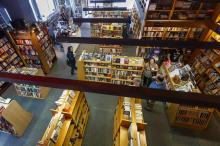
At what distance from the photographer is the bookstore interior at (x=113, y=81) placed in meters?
3.94

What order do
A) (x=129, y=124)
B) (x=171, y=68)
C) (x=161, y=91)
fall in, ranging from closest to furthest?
(x=161, y=91) → (x=129, y=124) → (x=171, y=68)

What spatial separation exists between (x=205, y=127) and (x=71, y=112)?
14.9 feet

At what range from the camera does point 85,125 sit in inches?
205

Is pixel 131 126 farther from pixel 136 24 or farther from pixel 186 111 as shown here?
pixel 136 24

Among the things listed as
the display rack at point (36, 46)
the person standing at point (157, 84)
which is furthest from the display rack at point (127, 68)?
the display rack at point (36, 46)

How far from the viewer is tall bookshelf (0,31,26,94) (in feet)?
21.8

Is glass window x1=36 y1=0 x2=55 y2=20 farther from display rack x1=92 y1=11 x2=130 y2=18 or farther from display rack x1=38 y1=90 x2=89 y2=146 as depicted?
display rack x1=38 y1=90 x2=89 y2=146

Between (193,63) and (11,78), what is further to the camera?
(193,63)

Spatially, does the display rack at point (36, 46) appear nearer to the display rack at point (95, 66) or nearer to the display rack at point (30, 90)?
the display rack at point (30, 90)

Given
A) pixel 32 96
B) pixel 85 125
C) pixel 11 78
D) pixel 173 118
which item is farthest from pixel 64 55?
pixel 11 78

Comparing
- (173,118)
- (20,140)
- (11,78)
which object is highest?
(11,78)

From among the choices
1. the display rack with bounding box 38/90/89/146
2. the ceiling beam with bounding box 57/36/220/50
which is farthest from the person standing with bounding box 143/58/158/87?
the ceiling beam with bounding box 57/36/220/50

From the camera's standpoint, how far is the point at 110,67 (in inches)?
242

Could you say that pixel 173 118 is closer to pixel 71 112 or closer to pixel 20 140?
pixel 71 112
